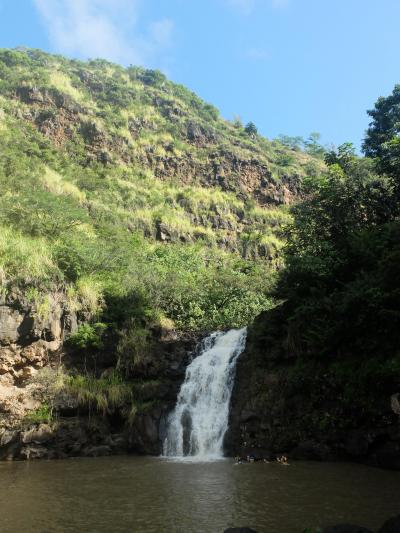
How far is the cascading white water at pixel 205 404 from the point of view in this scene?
1547 cm

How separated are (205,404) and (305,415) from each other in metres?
4.27

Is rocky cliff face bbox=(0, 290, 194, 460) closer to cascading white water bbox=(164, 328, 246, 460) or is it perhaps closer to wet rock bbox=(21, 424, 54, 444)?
wet rock bbox=(21, 424, 54, 444)

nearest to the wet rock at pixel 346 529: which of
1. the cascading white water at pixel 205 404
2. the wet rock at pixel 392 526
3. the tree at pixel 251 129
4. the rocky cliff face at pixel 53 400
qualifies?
the wet rock at pixel 392 526

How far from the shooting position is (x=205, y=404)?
55.3ft

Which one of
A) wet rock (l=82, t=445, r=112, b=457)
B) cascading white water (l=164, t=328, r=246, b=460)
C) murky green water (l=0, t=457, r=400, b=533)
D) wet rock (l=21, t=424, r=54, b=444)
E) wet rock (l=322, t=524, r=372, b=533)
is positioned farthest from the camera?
cascading white water (l=164, t=328, r=246, b=460)

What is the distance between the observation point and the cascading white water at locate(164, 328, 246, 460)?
50.8ft

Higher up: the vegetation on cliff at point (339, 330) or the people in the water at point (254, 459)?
the vegetation on cliff at point (339, 330)

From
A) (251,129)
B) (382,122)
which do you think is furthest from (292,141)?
(382,122)

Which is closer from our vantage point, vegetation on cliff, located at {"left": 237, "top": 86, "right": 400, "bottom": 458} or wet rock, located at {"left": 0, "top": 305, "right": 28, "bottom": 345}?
vegetation on cliff, located at {"left": 237, "top": 86, "right": 400, "bottom": 458}

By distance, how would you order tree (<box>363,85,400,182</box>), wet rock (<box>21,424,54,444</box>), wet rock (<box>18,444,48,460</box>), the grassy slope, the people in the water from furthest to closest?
tree (<box>363,85,400,182</box>)
the grassy slope
wet rock (<box>21,424,54,444</box>)
wet rock (<box>18,444,48,460</box>)
the people in the water

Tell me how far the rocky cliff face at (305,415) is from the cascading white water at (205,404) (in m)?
0.50

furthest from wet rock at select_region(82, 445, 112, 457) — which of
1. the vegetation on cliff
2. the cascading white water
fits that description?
the vegetation on cliff

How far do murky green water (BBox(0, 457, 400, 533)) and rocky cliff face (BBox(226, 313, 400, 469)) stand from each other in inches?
36.8

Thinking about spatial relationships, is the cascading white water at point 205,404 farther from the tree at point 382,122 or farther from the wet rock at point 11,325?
the tree at point 382,122
